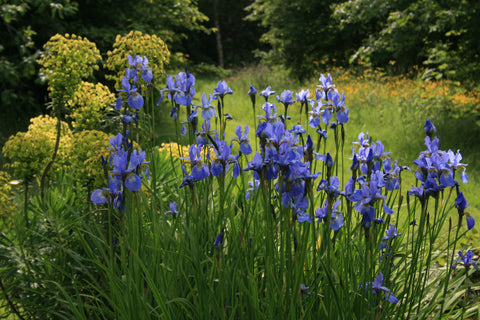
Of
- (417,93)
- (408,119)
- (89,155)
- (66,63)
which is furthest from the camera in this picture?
(417,93)

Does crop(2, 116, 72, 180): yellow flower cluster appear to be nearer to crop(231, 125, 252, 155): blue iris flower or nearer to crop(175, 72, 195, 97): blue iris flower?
crop(175, 72, 195, 97): blue iris flower

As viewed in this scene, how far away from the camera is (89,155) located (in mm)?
2547

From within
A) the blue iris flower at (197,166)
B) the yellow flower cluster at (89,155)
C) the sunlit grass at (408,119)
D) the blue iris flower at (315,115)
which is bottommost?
the sunlit grass at (408,119)

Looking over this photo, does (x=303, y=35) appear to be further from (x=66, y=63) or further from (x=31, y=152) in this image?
(x=31, y=152)

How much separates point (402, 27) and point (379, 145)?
6.70 metres

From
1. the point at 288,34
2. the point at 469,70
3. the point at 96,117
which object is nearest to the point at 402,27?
the point at 469,70

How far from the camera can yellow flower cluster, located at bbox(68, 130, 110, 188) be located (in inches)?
98.0

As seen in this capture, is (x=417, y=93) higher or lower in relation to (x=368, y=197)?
lower

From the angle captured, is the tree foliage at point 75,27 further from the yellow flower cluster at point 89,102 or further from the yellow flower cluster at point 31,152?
the yellow flower cluster at point 31,152

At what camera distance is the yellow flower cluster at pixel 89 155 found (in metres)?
2.49

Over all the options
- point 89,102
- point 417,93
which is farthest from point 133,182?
point 417,93

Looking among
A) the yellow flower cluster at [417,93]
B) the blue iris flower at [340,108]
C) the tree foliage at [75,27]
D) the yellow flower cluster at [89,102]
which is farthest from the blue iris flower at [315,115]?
the tree foliage at [75,27]

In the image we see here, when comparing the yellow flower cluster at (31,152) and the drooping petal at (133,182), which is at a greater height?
the drooping petal at (133,182)

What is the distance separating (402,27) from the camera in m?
7.56
